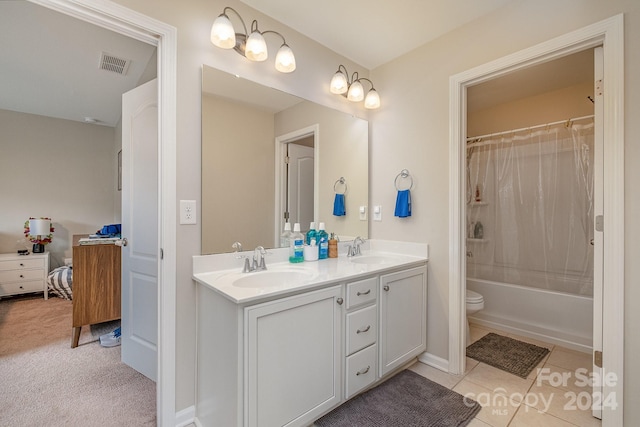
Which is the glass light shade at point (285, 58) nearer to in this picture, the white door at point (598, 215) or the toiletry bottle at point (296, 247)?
the toiletry bottle at point (296, 247)

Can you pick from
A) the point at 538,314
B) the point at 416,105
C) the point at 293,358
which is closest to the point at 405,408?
the point at 293,358

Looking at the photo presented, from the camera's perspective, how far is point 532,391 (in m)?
1.78

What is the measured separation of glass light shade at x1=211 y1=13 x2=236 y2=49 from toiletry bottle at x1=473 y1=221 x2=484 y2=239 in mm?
3071

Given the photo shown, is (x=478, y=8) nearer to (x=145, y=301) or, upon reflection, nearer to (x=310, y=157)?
(x=310, y=157)

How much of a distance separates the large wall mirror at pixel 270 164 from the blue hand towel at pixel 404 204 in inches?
13.8

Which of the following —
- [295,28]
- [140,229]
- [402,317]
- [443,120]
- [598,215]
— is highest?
[295,28]

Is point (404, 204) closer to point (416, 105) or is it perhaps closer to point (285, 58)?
point (416, 105)

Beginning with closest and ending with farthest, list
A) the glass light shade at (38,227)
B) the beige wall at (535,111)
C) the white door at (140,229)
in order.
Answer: the white door at (140,229) → the beige wall at (535,111) → the glass light shade at (38,227)

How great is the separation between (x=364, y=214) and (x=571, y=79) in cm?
236

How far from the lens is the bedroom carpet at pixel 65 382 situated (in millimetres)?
1543

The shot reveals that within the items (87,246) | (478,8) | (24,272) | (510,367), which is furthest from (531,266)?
(24,272)

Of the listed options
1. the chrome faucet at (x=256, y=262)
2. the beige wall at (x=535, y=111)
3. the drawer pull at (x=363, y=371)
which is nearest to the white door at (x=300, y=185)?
the chrome faucet at (x=256, y=262)

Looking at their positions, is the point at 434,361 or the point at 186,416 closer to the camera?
the point at 186,416

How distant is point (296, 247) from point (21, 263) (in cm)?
408
